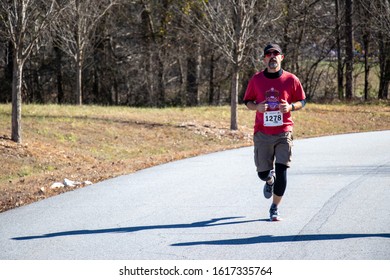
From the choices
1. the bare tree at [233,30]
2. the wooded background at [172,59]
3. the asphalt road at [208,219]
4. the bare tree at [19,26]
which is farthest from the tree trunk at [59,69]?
the asphalt road at [208,219]

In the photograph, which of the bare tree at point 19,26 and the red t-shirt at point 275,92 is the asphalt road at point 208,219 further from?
the bare tree at point 19,26

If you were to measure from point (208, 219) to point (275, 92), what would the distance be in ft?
5.28

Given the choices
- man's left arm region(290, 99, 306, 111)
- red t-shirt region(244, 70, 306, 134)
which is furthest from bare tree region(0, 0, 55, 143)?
man's left arm region(290, 99, 306, 111)

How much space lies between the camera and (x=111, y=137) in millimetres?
20328

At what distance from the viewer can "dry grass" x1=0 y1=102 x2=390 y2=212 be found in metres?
13.5

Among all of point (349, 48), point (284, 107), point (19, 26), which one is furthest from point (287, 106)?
point (349, 48)

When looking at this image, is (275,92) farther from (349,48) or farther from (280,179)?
(349,48)

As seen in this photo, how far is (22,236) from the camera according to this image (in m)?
7.79

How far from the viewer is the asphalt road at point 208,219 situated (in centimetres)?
689

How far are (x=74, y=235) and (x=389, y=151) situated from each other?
33.8 ft

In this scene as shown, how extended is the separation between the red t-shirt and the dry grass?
12.3ft

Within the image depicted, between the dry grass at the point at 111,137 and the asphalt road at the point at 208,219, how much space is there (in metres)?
1.26

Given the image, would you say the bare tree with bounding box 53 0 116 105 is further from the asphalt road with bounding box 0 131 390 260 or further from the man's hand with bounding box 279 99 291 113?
the man's hand with bounding box 279 99 291 113

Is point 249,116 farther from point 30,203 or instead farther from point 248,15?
point 30,203
